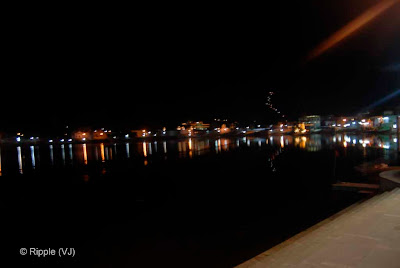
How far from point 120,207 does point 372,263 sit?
7543 mm

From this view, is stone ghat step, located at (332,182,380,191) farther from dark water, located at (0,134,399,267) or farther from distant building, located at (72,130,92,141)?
distant building, located at (72,130,92,141)

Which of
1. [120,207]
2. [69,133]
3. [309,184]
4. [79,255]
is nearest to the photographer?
[79,255]

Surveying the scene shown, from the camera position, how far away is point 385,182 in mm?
6492

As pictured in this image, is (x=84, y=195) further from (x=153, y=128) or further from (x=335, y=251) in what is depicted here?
(x=153, y=128)

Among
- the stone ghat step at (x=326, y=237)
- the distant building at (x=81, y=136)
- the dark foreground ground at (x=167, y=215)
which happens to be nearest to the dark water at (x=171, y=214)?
the dark foreground ground at (x=167, y=215)

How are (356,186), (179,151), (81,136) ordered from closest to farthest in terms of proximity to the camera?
(356,186) → (179,151) → (81,136)

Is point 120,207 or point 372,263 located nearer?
point 372,263

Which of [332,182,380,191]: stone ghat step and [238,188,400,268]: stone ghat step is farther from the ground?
[238,188,400,268]: stone ghat step

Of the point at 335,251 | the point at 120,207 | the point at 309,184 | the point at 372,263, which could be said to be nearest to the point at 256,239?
the point at 335,251

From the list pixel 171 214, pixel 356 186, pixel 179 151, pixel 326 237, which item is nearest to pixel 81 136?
pixel 179 151

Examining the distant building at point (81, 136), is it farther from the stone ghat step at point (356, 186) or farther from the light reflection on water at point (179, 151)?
the stone ghat step at point (356, 186)

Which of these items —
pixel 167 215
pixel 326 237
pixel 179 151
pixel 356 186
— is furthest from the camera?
pixel 179 151

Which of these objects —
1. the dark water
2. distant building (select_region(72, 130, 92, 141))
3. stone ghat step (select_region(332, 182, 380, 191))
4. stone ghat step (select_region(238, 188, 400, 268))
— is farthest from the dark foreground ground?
distant building (select_region(72, 130, 92, 141))

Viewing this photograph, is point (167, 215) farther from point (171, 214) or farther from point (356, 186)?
point (356, 186)
